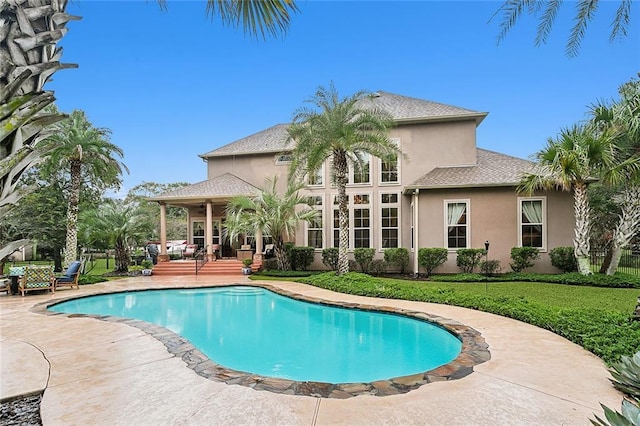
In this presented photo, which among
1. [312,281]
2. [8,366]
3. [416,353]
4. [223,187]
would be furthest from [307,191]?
[8,366]

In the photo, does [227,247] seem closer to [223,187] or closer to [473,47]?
[223,187]

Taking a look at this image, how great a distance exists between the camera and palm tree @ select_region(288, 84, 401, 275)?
13.6 metres

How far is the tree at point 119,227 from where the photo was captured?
18.3 m

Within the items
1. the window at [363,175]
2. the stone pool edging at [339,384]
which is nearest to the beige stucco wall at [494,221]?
the window at [363,175]

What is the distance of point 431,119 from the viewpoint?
17.2 metres

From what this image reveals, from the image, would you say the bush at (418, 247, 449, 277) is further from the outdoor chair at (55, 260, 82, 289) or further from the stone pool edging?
the outdoor chair at (55, 260, 82, 289)

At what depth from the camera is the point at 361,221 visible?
715 inches

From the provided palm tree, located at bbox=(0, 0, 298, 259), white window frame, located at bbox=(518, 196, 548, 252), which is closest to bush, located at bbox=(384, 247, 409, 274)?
white window frame, located at bbox=(518, 196, 548, 252)

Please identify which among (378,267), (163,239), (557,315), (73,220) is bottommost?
(378,267)

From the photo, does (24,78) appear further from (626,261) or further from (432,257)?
(626,261)

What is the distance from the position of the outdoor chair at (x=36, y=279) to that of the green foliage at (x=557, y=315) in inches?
392

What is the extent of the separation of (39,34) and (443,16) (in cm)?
1364

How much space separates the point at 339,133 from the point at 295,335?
8.11 metres

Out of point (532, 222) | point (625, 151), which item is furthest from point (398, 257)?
point (625, 151)
